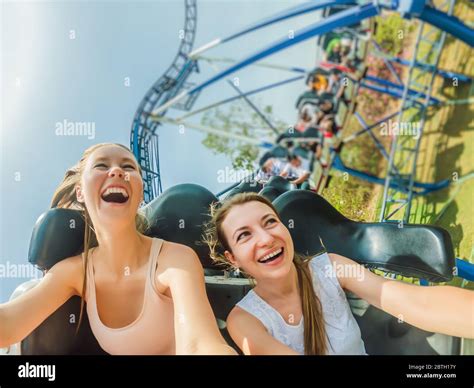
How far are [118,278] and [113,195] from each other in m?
0.31

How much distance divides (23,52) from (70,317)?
105 centimetres

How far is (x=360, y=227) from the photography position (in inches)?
69.3

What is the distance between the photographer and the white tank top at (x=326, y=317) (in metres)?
1.64

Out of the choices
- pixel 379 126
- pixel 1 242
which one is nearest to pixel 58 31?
pixel 1 242

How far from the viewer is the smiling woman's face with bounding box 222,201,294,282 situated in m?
1.65

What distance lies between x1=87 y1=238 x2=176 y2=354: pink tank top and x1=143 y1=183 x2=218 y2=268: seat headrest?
0.12 meters

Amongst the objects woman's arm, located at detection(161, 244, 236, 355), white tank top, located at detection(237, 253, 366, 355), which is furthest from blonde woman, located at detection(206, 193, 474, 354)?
woman's arm, located at detection(161, 244, 236, 355)

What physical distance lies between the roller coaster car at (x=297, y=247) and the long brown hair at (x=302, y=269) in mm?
38

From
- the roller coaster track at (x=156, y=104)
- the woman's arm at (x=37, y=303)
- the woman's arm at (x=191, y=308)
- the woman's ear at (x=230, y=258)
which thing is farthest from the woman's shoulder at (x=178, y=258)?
the woman's arm at (x=37, y=303)

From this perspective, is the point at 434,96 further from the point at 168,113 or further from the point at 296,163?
the point at 168,113

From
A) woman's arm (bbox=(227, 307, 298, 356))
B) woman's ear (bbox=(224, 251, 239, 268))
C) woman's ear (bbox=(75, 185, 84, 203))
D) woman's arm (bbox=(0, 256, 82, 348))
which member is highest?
woman's ear (bbox=(75, 185, 84, 203))

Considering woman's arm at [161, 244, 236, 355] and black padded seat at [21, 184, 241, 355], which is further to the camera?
black padded seat at [21, 184, 241, 355]

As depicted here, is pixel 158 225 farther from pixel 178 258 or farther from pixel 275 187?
pixel 275 187

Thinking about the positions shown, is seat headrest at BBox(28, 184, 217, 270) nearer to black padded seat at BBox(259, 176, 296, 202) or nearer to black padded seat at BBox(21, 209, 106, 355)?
black padded seat at BBox(21, 209, 106, 355)
